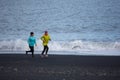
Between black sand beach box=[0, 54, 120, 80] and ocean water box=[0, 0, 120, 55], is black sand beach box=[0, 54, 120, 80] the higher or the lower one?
the higher one

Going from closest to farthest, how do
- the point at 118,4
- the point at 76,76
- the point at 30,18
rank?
the point at 76,76 < the point at 30,18 < the point at 118,4

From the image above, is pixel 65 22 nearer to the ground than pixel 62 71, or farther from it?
nearer to the ground

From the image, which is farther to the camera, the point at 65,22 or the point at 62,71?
the point at 65,22

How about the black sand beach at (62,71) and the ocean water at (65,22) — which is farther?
the ocean water at (65,22)

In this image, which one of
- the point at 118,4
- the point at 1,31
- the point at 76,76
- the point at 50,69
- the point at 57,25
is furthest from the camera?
the point at 118,4

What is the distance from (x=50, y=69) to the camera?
16.7 m

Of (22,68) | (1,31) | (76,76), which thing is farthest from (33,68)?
(1,31)

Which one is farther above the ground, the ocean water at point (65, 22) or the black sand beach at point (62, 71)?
the black sand beach at point (62, 71)

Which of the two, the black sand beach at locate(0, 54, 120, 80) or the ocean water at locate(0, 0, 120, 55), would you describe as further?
the ocean water at locate(0, 0, 120, 55)

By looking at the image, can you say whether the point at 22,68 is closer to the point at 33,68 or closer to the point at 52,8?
the point at 33,68

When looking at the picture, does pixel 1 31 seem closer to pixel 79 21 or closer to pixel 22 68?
pixel 79 21

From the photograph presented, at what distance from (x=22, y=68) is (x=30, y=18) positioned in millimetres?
63089

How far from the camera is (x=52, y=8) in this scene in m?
94.2

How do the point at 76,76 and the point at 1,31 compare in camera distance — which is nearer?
the point at 76,76
